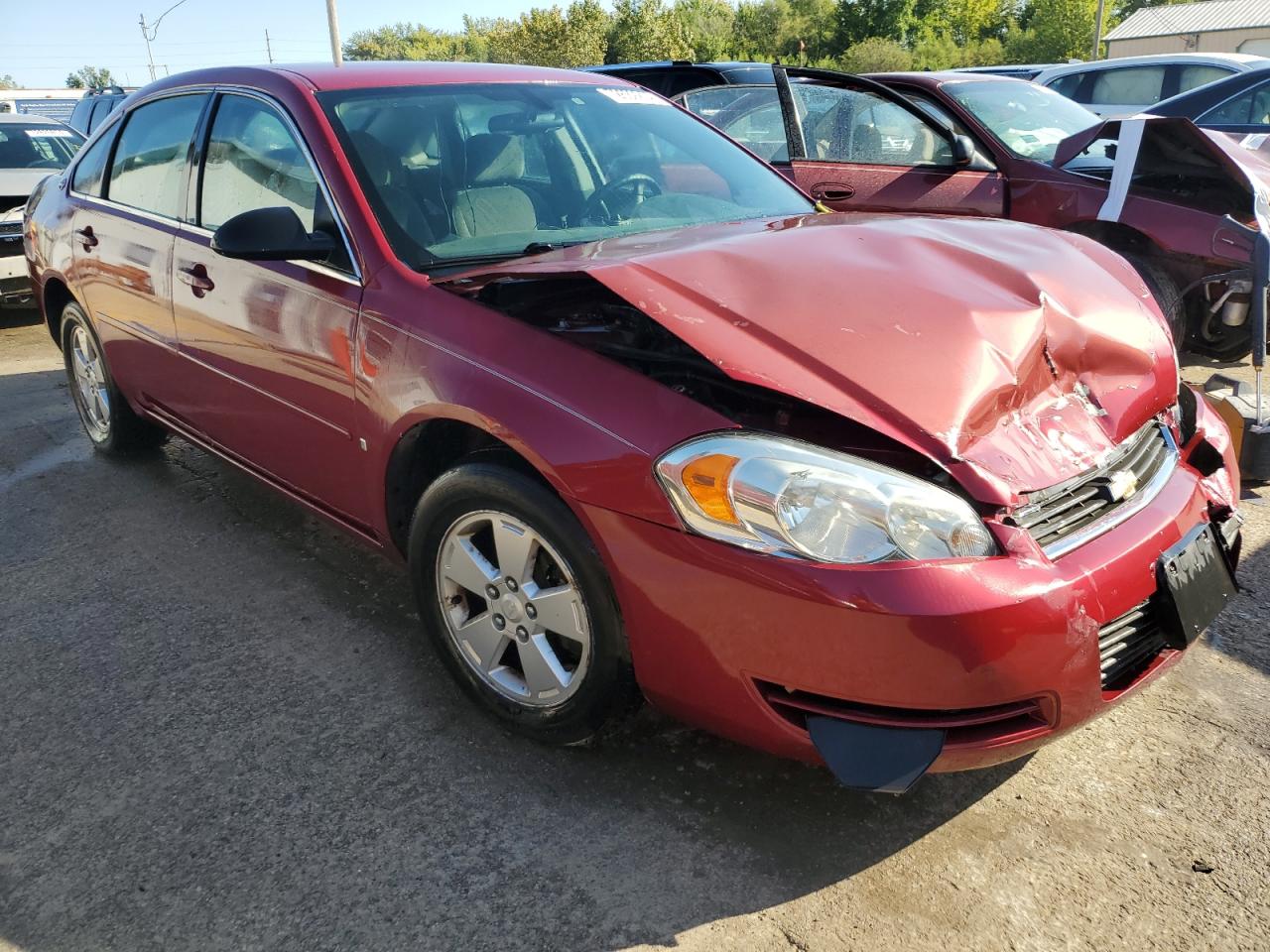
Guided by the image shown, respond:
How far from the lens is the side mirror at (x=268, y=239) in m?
2.64

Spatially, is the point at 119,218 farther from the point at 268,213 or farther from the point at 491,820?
the point at 491,820

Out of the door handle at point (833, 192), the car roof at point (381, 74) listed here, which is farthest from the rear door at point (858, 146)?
the car roof at point (381, 74)

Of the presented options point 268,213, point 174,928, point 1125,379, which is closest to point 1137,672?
point 1125,379

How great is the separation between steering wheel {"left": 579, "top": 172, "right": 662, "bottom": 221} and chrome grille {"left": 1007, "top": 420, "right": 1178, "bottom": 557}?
156cm

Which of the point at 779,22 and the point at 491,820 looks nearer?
the point at 491,820

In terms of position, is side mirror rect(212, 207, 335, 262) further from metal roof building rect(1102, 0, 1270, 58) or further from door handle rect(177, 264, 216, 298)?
metal roof building rect(1102, 0, 1270, 58)

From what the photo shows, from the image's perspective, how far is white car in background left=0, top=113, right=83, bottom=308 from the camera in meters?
7.49

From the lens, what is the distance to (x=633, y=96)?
11.6ft

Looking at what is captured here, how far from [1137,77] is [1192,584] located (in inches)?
406

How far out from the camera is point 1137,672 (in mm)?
2059

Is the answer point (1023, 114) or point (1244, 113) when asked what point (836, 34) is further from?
point (1023, 114)

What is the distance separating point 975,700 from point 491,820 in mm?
1074

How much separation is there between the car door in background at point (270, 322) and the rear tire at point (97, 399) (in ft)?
3.29

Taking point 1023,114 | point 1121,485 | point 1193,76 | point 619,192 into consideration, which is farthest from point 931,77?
point 1193,76
